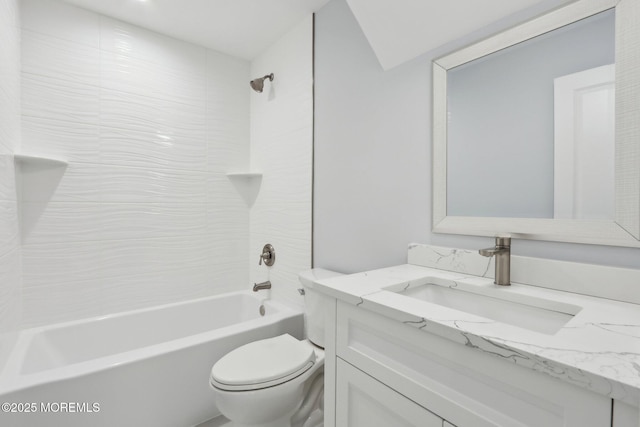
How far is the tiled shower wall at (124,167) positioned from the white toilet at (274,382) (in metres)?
1.08

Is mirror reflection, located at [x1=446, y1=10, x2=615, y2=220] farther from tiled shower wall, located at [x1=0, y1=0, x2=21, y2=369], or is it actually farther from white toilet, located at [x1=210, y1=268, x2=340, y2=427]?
tiled shower wall, located at [x1=0, y1=0, x2=21, y2=369]

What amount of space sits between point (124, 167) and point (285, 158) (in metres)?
1.06

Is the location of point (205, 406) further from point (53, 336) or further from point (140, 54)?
point (140, 54)

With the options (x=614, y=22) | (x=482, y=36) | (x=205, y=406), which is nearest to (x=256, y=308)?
(x=205, y=406)

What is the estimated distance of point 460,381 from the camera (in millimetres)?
643

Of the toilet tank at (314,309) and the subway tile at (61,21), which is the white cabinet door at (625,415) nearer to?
the toilet tank at (314,309)

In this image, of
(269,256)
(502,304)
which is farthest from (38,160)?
(502,304)

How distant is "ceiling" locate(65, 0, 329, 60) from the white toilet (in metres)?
1.63

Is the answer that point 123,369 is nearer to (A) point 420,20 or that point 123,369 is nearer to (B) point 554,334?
(B) point 554,334

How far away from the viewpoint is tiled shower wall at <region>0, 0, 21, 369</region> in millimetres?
1284

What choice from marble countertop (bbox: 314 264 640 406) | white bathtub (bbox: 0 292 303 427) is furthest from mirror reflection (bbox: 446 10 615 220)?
white bathtub (bbox: 0 292 303 427)

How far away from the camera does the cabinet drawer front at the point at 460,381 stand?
0.50 metres

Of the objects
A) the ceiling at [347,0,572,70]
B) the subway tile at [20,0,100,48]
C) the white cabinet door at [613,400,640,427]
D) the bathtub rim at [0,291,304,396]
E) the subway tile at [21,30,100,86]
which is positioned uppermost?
the subway tile at [20,0,100,48]

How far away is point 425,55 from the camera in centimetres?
128
